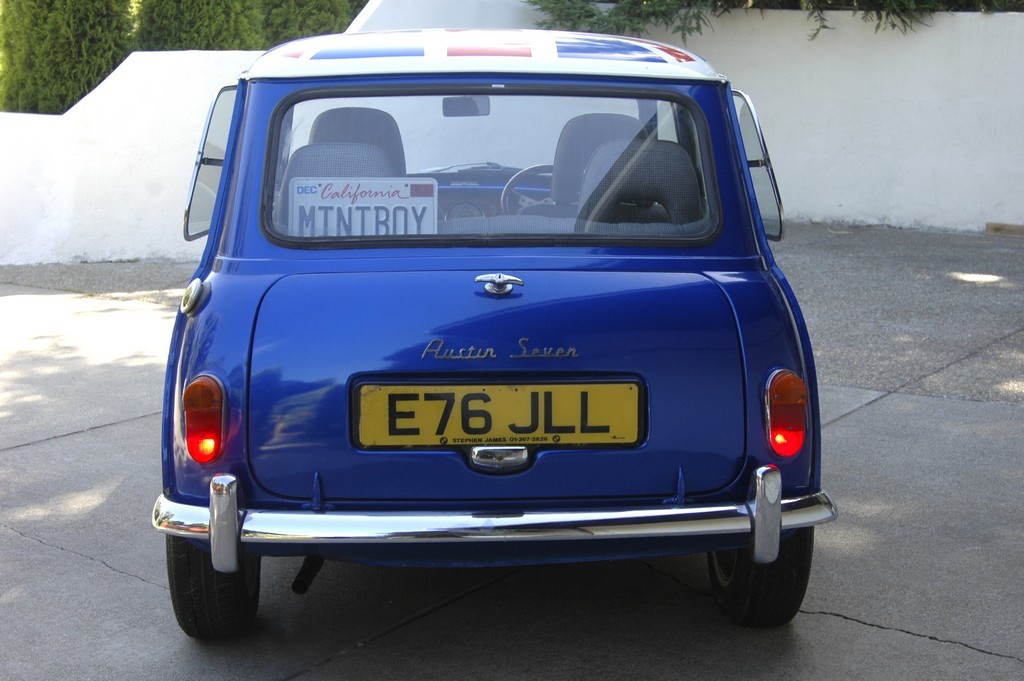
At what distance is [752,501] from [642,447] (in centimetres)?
32

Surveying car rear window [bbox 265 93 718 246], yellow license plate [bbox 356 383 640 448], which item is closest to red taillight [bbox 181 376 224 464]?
yellow license plate [bbox 356 383 640 448]

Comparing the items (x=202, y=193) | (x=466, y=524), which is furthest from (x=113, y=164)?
(x=466, y=524)

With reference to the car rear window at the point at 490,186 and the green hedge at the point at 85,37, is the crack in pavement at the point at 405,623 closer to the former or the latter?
the car rear window at the point at 490,186

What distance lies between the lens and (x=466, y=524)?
119 inches

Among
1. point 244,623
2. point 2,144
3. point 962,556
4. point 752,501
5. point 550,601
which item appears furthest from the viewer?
point 2,144

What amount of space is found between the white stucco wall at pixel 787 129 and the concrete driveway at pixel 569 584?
13.6ft

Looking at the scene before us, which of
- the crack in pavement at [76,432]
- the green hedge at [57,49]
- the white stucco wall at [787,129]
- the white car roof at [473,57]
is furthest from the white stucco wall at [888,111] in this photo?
Result: the white car roof at [473,57]

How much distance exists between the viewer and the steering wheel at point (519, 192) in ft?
12.2

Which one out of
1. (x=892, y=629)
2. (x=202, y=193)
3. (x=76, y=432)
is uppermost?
(x=202, y=193)

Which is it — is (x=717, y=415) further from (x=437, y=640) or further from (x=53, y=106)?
(x=53, y=106)

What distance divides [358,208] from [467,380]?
2.40ft

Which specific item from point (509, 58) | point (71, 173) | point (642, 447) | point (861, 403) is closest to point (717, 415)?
point (642, 447)

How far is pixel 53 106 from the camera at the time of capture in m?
11.4

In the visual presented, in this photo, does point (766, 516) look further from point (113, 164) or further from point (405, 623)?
point (113, 164)
